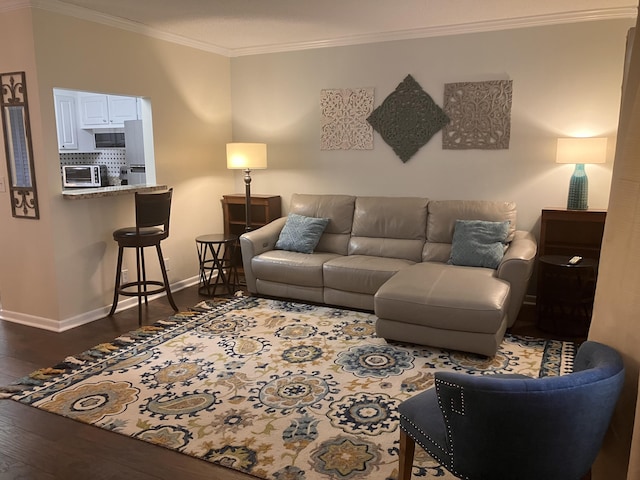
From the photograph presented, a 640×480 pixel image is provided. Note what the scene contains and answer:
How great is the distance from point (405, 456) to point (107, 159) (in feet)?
19.0

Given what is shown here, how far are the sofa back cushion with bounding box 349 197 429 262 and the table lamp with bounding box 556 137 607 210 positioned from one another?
1246 millimetres

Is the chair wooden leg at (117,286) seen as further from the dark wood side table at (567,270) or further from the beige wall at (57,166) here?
the dark wood side table at (567,270)

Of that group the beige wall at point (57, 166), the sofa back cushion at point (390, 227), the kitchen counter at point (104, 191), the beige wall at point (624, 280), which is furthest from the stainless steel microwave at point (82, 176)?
the beige wall at point (624, 280)

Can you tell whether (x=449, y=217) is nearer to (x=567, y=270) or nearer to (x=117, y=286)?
(x=567, y=270)

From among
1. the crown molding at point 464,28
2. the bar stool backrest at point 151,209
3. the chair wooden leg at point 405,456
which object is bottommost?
the chair wooden leg at point 405,456

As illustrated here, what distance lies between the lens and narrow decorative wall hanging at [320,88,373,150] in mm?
5129

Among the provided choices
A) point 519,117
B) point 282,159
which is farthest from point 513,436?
point 282,159

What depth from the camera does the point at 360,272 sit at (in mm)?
4309

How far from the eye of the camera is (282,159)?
5.66 meters

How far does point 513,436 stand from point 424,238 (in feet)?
10.7

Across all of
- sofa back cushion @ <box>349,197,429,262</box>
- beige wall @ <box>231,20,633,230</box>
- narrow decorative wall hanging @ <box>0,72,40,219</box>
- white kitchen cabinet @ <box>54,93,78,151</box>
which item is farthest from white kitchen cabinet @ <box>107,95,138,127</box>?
sofa back cushion @ <box>349,197,429,262</box>

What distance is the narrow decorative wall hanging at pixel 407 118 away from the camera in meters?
4.85

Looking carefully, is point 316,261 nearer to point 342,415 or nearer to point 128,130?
point 342,415

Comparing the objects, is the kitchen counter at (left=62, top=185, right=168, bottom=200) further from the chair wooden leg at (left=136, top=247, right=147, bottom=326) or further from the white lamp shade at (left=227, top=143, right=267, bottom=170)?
the white lamp shade at (left=227, top=143, right=267, bottom=170)
